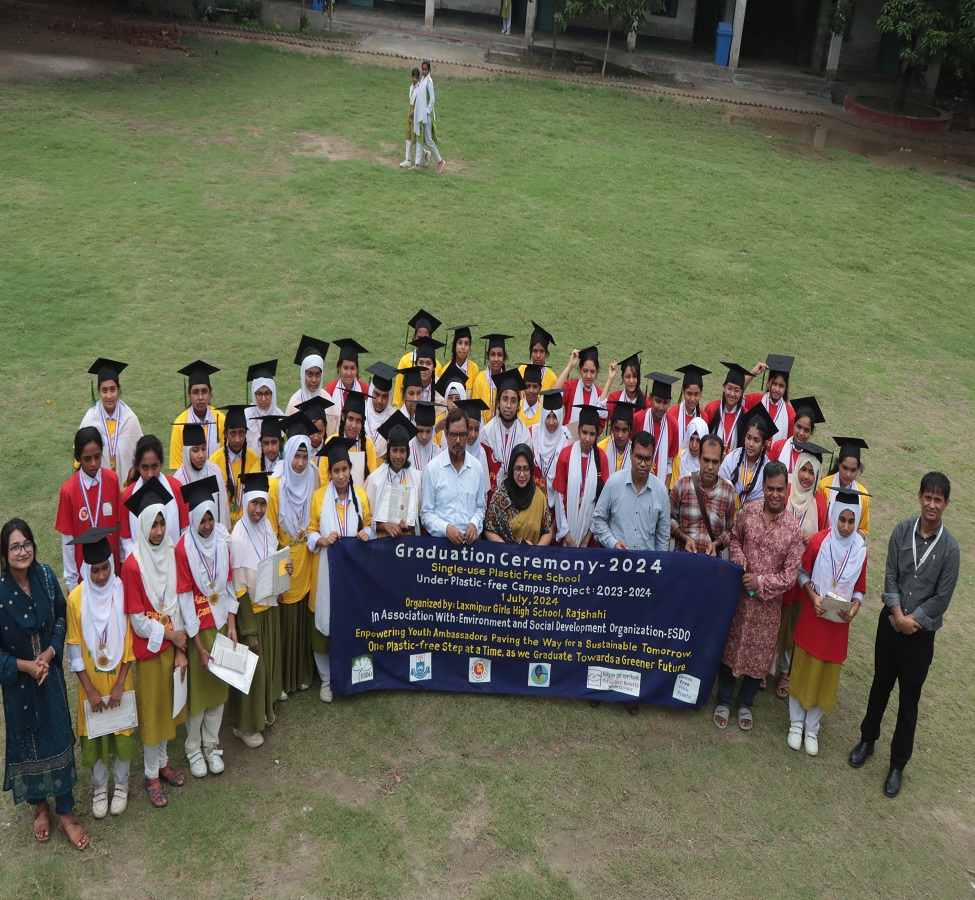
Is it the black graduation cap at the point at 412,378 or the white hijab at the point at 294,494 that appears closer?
the white hijab at the point at 294,494

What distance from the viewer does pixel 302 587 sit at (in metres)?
6.89

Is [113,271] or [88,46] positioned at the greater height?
[88,46]

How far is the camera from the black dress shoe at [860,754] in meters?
6.94

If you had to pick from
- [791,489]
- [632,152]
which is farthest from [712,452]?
[632,152]

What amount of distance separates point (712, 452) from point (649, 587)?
106 cm

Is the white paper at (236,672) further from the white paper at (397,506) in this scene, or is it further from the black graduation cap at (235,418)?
the black graduation cap at (235,418)

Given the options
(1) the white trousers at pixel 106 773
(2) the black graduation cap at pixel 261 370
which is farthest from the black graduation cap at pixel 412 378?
(1) the white trousers at pixel 106 773

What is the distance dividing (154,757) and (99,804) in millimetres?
402

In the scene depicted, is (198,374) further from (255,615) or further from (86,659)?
(86,659)

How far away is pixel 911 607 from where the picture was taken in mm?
6461

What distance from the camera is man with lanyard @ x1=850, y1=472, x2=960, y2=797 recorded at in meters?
6.36

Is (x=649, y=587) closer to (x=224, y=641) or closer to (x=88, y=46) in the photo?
(x=224, y=641)

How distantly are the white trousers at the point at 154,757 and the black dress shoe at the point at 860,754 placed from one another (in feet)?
15.3

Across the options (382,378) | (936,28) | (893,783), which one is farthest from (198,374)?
(936,28)
